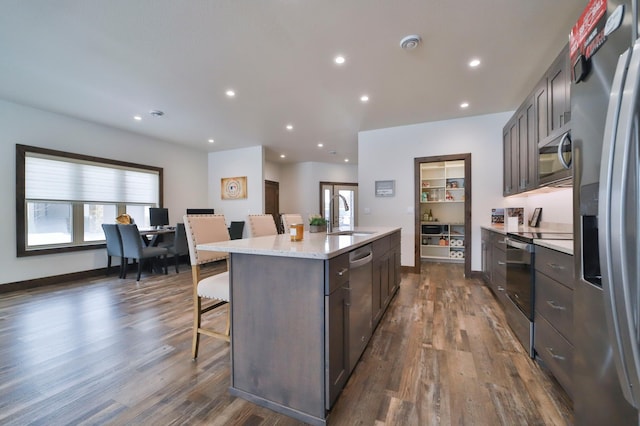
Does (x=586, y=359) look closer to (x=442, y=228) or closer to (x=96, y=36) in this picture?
(x=96, y=36)

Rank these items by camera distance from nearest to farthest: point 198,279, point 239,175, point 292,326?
1. point 292,326
2. point 198,279
3. point 239,175

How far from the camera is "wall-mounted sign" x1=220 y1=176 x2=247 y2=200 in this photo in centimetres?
652

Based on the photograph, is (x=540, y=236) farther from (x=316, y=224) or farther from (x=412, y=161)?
(x=412, y=161)

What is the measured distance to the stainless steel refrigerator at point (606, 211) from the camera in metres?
0.64

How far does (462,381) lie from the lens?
1.72 m

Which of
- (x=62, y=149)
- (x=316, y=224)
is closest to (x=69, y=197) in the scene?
(x=62, y=149)

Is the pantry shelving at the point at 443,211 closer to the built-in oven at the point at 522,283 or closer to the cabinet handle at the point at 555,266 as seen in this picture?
the built-in oven at the point at 522,283

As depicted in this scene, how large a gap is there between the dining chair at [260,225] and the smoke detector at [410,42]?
2117 millimetres

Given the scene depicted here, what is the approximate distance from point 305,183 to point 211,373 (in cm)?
684

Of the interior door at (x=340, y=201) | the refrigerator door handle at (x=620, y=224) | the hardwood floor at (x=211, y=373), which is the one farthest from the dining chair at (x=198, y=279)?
the interior door at (x=340, y=201)

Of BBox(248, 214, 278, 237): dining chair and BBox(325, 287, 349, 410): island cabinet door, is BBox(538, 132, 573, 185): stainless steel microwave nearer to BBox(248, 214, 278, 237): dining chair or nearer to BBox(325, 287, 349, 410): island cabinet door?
BBox(325, 287, 349, 410): island cabinet door

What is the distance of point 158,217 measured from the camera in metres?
5.44

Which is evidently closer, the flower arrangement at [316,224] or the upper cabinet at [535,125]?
the upper cabinet at [535,125]

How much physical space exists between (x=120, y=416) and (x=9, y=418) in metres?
0.59
